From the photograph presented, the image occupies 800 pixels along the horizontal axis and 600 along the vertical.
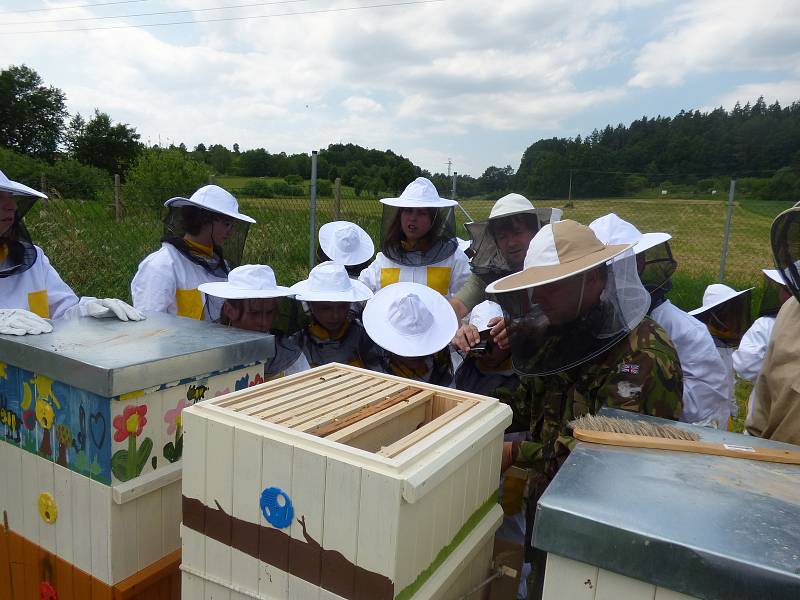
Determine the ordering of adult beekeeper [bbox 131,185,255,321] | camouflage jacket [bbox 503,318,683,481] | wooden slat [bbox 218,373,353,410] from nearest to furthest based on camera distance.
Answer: wooden slat [bbox 218,373,353,410]
camouflage jacket [bbox 503,318,683,481]
adult beekeeper [bbox 131,185,255,321]

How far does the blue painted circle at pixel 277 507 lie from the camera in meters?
1.18

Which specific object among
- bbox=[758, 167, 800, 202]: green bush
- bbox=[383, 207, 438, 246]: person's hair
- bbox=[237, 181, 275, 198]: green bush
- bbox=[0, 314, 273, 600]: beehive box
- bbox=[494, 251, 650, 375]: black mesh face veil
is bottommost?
bbox=[0, 314, 273, 600]: beehive box

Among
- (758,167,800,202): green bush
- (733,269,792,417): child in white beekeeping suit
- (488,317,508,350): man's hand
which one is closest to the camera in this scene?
(488,317,508,350): man's hand

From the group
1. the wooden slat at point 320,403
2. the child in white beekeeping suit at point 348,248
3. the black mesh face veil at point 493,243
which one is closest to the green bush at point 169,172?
the child in white beekeeping suit at point 348,248

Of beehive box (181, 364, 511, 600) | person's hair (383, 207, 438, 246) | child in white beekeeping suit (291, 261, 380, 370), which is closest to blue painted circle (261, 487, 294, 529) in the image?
beehive box (181, 364, 511, 600)

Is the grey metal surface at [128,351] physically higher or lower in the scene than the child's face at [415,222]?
lower

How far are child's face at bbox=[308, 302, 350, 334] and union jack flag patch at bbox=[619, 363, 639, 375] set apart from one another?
4.86 ft

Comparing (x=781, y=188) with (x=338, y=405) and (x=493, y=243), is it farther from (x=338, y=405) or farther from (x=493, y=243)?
(x=338, y=405)

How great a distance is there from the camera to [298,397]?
1.48 metres

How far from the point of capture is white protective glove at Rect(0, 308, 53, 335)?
1.67m

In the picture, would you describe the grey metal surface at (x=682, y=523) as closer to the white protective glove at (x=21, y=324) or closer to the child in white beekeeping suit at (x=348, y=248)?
the white protective glove at (x=21, y=324)

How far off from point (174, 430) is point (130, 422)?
178mm

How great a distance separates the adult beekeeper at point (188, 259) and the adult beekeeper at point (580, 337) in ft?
5.95

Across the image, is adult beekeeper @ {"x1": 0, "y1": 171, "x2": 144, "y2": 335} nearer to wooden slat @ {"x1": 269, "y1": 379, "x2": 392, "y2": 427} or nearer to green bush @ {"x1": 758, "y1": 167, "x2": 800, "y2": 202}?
wooden slat @ {"x1": 269, "y1": 379, "x2": 392, "y2": 427}
